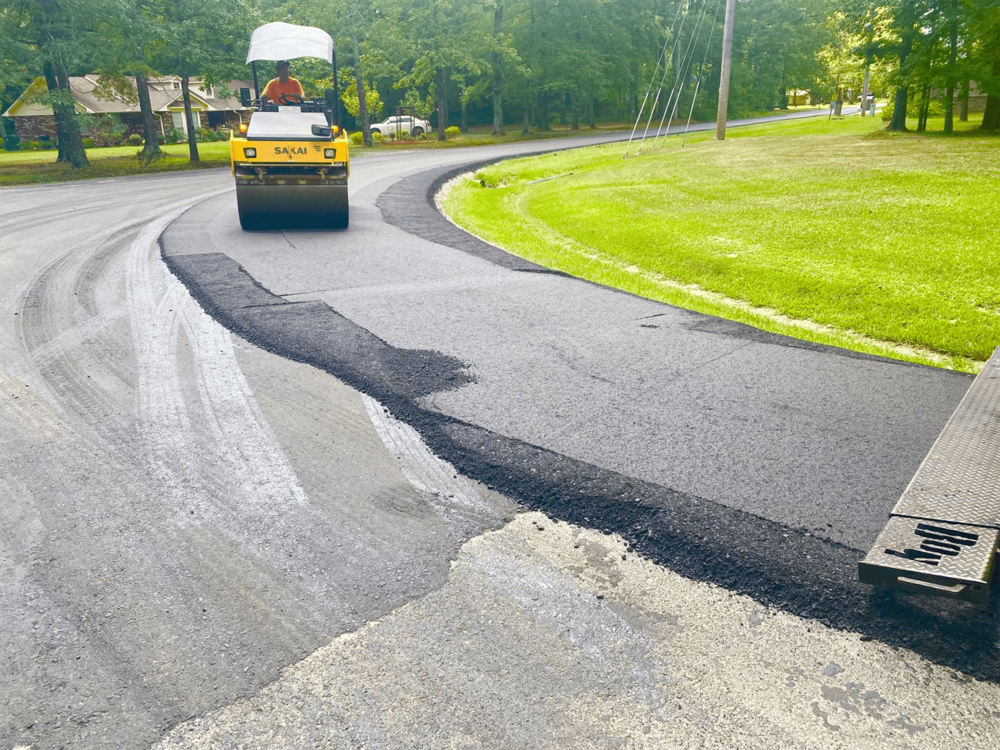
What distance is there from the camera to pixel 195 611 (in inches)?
121

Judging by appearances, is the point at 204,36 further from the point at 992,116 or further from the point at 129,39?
the point at 992,116

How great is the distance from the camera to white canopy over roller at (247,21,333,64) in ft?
38.9

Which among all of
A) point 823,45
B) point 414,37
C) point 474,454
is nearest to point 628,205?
point 474,454

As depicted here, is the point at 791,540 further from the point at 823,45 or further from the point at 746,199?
the point at 823,45

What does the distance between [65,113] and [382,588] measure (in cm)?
2837

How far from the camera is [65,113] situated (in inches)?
1000

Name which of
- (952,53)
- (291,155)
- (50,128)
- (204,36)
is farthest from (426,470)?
(50,128)

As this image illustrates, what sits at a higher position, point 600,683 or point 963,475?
point 963,475

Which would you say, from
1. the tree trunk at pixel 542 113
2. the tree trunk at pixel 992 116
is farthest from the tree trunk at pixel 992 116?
the tree trunk at pixel 542 113

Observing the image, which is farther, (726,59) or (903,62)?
(726,59)

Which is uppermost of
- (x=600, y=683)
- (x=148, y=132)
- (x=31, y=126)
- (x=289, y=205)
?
(x=31, y=126)

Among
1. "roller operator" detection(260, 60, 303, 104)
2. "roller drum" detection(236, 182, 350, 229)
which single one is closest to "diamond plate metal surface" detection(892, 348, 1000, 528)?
"roller drum" detection(236, 182, 350, 229)

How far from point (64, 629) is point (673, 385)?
4092mm

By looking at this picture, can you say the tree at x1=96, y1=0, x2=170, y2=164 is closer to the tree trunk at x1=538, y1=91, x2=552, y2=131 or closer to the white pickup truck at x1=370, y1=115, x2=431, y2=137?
the white pickup truck at x1=370, y1=115, x2=431, y2=137
